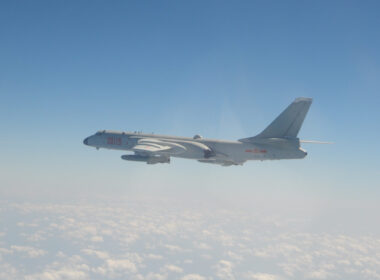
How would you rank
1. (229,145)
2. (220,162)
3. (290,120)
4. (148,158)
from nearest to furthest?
(290,120) → (148,158) → (229,145) → (220,162)

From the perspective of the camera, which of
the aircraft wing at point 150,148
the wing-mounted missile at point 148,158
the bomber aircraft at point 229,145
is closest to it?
the bomber aircraft at point 229,145

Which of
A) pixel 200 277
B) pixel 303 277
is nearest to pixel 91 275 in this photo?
pixel 200 277

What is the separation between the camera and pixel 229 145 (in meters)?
24.9

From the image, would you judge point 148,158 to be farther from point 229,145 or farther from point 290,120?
point 290,120

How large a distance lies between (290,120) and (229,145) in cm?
629

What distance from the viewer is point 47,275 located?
167375 millimetres

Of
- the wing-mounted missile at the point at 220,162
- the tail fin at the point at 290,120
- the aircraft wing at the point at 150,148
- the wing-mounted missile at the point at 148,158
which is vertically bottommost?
the wing-mounted missile at the point at 148,158

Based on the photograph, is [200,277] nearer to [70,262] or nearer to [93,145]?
[70,262]

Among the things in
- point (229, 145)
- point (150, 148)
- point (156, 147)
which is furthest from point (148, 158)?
point (229, 145)

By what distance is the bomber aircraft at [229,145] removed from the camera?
2177 cm

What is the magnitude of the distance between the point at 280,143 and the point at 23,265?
739 ft

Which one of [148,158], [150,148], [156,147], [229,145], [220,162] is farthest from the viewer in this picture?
[220,162]

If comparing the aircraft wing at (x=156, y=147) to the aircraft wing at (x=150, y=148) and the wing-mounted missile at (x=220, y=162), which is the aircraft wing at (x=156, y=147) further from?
the wing-mounted missile at (x=220, y=162)

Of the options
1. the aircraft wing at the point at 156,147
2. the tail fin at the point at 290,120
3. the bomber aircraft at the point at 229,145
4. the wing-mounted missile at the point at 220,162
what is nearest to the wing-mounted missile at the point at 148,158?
the bomber aircraft at the point at 229,145
